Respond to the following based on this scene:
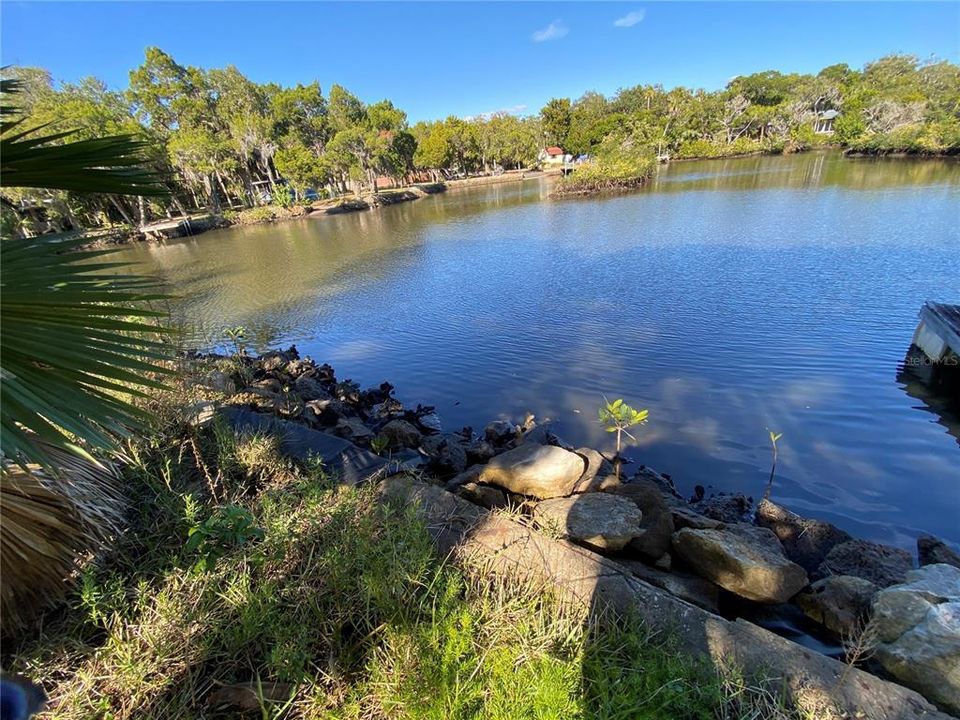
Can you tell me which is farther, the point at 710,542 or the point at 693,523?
the point at 693,523

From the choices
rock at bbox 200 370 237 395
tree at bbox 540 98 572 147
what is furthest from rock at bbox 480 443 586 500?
tree at bbox 540 98 572 147

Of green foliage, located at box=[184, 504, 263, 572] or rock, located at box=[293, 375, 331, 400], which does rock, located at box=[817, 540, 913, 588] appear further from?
rock, located at box=[293, 375, 331, 400]

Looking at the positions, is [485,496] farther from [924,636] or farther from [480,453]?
[924,636]

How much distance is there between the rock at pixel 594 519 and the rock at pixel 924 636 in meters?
1.51

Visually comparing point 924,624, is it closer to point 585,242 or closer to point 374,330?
point 374,330

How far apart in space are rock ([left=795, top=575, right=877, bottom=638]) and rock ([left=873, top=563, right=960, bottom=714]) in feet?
0.64

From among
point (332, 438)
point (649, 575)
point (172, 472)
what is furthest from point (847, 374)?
point (172, 472)

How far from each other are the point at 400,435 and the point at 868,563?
5081mm

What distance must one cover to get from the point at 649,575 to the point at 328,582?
2336mm

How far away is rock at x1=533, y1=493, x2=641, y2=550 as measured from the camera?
339 cm

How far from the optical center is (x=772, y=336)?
29.8 ft

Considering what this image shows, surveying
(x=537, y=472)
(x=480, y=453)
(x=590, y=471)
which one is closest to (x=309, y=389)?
(x=480, y=453)

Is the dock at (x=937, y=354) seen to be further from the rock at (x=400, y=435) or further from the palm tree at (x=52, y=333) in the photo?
the palm tree at (x=52, y=333)

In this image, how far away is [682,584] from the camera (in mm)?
3314
